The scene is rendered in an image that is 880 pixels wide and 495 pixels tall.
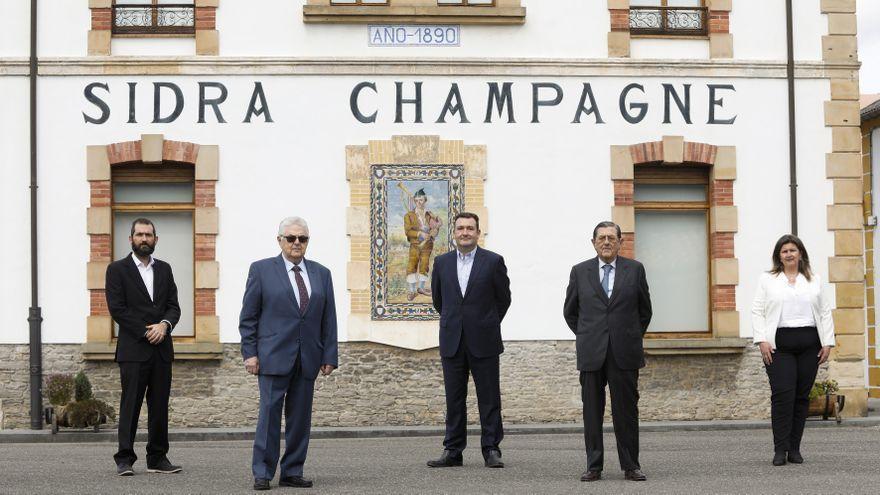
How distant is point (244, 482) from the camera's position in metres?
10.4

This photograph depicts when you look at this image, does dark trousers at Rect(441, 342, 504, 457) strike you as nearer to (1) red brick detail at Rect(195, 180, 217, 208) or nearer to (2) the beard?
(2) the beard

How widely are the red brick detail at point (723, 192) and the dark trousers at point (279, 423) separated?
8283 mm

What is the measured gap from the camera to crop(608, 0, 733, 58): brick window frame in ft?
56.1

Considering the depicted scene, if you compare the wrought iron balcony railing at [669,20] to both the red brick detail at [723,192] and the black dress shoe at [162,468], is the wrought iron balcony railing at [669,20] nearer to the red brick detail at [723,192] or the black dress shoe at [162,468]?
the red brick detail at [723,192]

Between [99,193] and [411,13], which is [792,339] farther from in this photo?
[99,193]

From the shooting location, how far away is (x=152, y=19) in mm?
16844

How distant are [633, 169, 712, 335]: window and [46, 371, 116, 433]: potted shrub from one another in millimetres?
6603

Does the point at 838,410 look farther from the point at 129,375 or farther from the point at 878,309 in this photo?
the point at 129,375

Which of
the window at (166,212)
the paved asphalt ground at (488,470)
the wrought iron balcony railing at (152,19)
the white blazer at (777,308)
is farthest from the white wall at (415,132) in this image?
the white blazer at (777,308)

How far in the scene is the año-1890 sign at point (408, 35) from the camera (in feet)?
55.5

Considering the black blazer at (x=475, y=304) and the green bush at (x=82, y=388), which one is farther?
the green bush at (x=82, y=388)

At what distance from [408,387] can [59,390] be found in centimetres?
392

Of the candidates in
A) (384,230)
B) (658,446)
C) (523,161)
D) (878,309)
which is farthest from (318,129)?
(878,309)

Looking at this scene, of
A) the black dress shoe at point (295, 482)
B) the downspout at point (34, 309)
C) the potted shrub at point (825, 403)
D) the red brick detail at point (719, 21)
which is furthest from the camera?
the red brick detail at point (719, 21)
